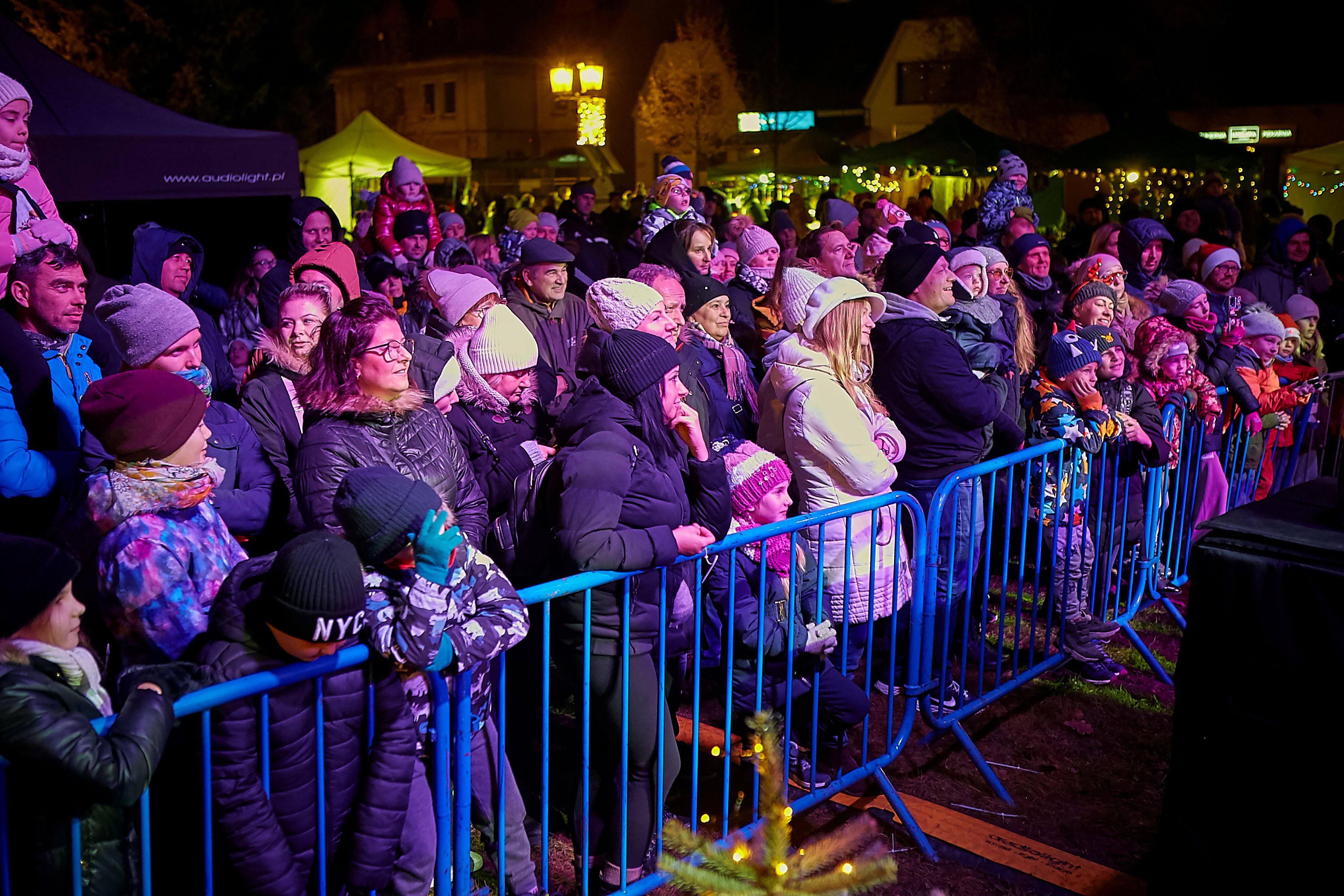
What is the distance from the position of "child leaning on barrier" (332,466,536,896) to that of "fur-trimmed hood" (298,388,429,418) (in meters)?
0.84

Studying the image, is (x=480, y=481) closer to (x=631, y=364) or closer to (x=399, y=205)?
(x=631, y=364)

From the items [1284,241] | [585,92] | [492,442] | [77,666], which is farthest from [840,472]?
[585,92]

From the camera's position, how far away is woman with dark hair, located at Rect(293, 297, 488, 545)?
377 centimetres

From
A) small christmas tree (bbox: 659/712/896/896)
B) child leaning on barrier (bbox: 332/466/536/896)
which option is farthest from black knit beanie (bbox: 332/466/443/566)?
small christmas tree (bbox: 659/712/896/896)

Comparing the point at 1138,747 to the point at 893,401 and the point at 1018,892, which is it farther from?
the point at 893,401

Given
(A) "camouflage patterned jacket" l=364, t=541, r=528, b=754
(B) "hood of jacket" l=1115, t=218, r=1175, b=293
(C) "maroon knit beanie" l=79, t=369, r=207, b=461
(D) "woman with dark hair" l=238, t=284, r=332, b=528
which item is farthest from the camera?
(B) "hood of jacket" l=1115, t=218, r=1175, b=293

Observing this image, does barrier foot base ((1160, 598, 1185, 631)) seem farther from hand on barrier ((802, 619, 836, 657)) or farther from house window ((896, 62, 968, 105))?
house window ((896, 62, 968, 105))

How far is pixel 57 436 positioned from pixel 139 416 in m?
1.59

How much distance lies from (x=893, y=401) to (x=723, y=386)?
1250mm

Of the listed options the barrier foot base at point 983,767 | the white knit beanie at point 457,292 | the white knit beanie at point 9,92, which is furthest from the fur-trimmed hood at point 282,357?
the barrier foot base at point 983,767

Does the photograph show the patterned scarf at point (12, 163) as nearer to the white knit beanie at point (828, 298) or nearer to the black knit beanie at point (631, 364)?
the black knit beanie at point (631, 364)

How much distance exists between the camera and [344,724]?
9.59ft

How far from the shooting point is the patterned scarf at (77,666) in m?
2.44

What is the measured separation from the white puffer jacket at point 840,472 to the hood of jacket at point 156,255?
12.9 ft
